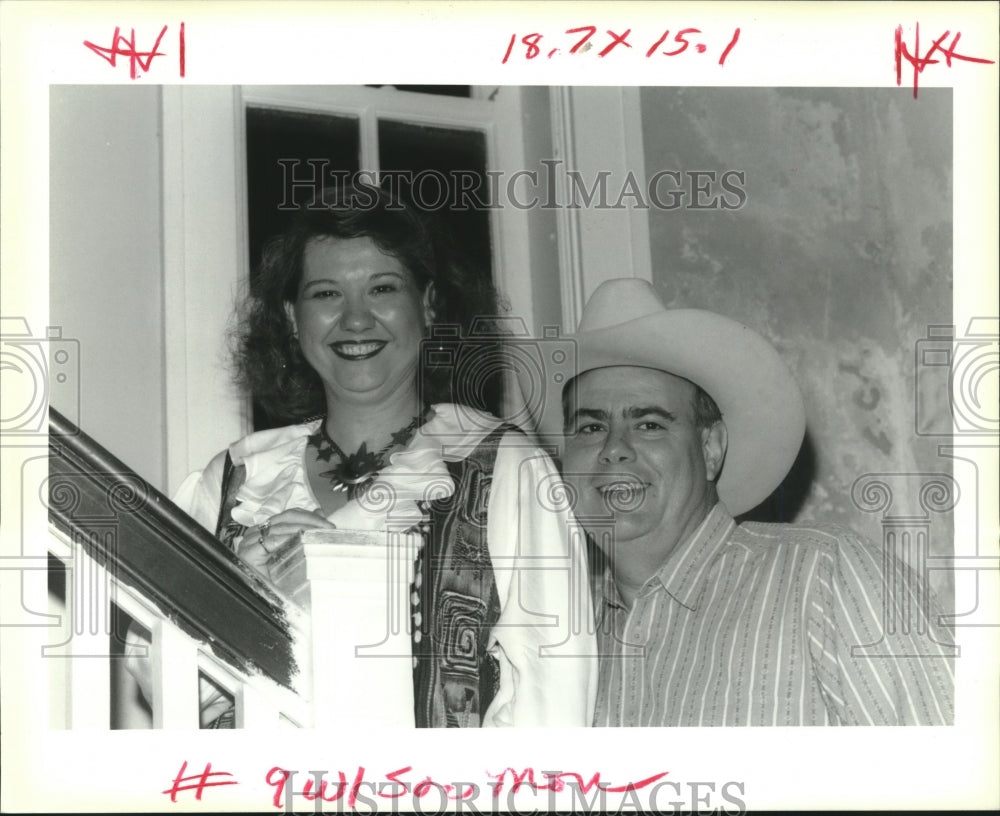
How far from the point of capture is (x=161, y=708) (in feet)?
7.46

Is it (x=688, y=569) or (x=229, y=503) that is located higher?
(x=229, y=503)

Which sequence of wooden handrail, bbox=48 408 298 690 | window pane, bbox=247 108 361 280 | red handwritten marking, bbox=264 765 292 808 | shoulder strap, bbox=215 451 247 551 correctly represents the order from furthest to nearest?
window pane, bbox=247 108 361 280, shoulder strap, bbox=215 451 247 551, red handwritten marking, bbox=264 765 292 808, wooden handrail, bbox=48 408 298 690

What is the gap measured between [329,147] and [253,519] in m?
0.66

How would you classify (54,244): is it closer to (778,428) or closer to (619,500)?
(619,500)

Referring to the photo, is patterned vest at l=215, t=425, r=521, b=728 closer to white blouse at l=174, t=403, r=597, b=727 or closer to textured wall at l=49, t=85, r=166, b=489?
white blouse at l=174, t=403, r=597, b=727

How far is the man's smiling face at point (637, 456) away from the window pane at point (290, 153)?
58cm

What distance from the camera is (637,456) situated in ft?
8.48

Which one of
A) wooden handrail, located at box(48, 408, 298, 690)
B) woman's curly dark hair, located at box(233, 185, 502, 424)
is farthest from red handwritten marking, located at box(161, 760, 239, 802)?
woman's curly dark hair, located at box(233, 185, 502, 424)

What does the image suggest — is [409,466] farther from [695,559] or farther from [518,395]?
[695,559]

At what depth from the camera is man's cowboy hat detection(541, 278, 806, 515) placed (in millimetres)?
2607

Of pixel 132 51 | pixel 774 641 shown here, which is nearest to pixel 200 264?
pixel 132 51

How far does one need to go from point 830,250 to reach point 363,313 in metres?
0.87

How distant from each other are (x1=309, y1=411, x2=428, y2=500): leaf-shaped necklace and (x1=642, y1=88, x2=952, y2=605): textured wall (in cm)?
54

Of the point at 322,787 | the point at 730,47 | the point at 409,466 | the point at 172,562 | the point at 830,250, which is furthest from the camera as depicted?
the point at 830,250
